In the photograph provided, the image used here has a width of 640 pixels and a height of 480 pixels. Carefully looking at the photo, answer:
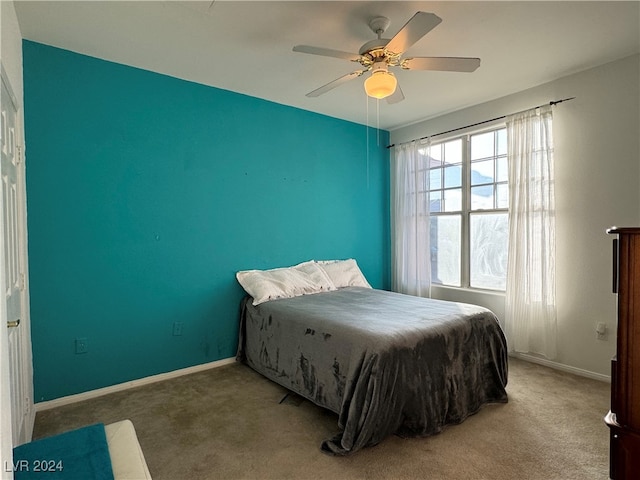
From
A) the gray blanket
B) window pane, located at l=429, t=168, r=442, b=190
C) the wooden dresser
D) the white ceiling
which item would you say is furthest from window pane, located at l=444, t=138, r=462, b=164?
the wooden dresser

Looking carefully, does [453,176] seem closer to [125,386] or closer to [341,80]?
[341,80]

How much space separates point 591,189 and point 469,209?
115 centimetres

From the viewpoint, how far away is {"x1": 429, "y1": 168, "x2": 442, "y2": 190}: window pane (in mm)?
4246

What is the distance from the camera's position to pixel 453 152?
4109 mm

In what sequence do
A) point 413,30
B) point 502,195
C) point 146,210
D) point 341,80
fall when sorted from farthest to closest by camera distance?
point 502,195 < point 146,210 < point 341,80 < point 413,30

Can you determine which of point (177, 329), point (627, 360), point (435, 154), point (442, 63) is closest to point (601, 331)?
point (627, 360)

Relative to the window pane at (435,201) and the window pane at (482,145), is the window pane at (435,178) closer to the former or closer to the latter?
the window pane at (435,201)

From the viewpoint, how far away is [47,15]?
7.22ft

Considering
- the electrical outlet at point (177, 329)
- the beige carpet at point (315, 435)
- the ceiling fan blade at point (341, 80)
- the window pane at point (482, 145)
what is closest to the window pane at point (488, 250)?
the window pane at point (482, 145)

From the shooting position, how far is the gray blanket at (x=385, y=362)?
204 cm

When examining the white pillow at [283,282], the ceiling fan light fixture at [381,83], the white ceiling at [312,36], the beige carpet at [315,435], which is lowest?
the beige carpet at [315,435]

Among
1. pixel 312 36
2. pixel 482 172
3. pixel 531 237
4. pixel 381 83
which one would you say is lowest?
pixel 531 237

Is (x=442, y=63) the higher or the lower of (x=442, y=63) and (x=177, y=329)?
the higher

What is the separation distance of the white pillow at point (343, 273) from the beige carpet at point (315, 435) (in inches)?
A: 52.8
